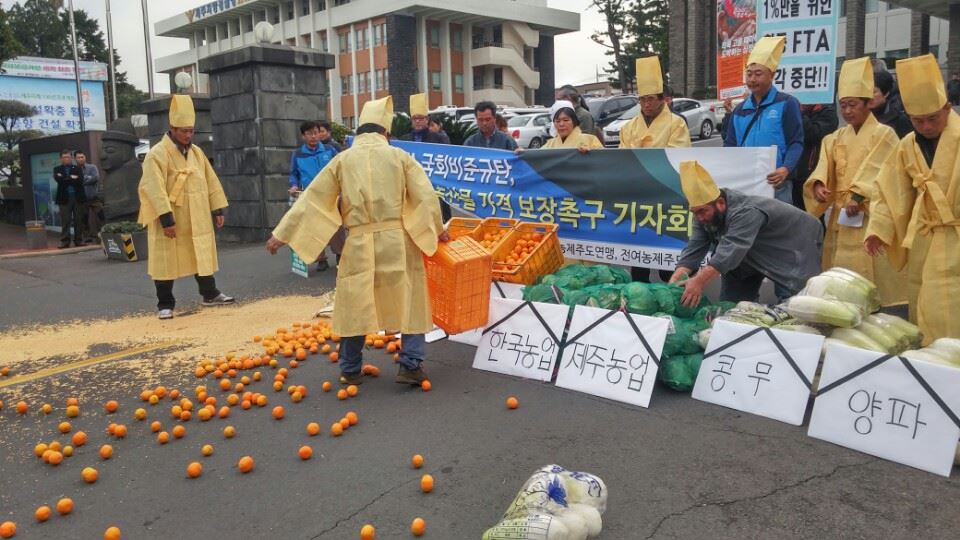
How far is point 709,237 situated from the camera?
552cm

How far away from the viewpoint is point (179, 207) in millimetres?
7840

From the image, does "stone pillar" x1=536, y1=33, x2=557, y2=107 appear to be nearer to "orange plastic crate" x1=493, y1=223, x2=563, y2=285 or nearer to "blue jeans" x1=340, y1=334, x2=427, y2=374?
"orange plastic crate" x1=493, y1=223, x2=563, y2=285

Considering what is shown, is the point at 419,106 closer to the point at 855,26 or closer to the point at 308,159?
the point at 308,159

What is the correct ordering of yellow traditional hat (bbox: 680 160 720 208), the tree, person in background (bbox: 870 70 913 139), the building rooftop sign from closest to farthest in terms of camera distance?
yellow traditional hat (bbox: 680 160 720 208), person in background (bbox: 870 70 913 139), the tree, the building rooftop sign

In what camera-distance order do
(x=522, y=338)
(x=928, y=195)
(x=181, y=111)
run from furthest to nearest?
(x=181, y=111), (x=522, y=338), (x=928, y=195)

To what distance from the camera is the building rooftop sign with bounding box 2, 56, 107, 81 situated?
3450 centimetres

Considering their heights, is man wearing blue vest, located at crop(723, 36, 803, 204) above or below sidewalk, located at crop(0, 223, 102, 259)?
above

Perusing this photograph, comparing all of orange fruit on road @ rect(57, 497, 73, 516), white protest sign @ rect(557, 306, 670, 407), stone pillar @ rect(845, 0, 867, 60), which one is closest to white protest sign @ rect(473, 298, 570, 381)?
white protest sign @ rect(557, 306, 670, 407)

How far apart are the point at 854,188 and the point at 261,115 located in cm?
950

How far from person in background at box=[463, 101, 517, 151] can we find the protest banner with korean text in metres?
0.51

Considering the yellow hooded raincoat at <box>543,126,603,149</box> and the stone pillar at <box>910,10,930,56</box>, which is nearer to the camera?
the yellow hooded raincoat at <box>543,126,603,149</box>

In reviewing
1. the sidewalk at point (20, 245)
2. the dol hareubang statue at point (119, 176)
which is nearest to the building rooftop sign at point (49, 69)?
the sidewalk at point (20, 245)

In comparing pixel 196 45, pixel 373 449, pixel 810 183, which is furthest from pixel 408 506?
pixel 196 45

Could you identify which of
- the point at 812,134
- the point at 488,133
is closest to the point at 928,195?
A: the point at 812,134
